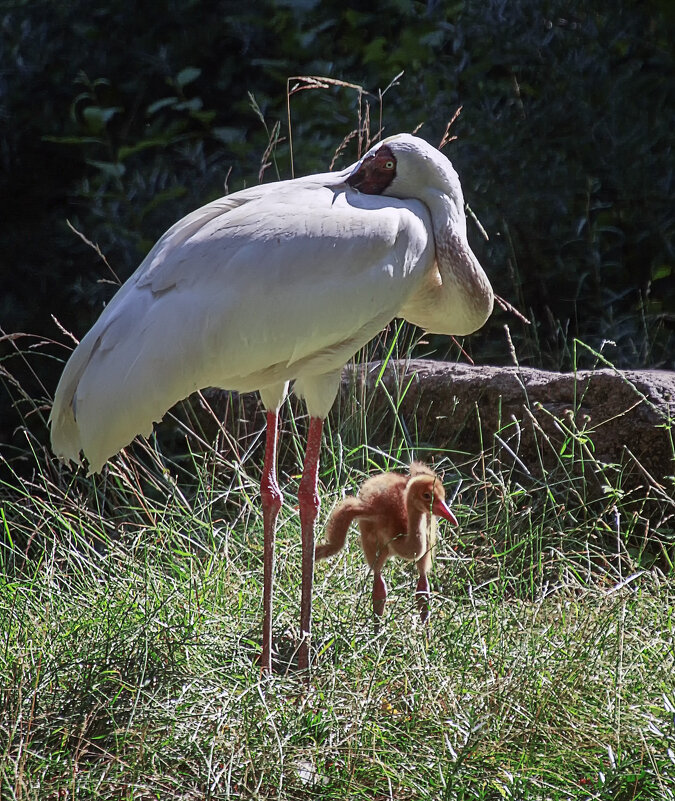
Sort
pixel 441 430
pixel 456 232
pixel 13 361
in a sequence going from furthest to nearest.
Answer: pixel 13 361 → pixel 441 430 → pixel 456 232

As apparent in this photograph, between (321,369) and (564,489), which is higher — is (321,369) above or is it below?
above

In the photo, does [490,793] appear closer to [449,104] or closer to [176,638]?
[176,638]

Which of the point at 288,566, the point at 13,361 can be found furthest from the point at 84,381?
the point at 13,361

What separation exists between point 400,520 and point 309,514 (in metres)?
0.29

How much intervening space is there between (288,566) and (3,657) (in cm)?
108

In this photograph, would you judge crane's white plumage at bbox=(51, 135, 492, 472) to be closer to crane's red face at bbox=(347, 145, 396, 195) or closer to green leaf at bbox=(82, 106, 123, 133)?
crane's red face at bbox=(347, 145, 396, 195)

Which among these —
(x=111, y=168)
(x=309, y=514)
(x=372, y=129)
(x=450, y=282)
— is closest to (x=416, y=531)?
(x=309, y=514)

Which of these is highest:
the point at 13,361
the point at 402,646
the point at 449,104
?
the point at 449,104

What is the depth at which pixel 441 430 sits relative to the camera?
4.58 m

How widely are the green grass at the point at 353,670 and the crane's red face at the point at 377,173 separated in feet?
3.62

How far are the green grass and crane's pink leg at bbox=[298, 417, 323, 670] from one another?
88 mm

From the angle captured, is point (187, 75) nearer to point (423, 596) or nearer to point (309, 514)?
point (309, 514)

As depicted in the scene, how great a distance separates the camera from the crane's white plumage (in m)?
3.09

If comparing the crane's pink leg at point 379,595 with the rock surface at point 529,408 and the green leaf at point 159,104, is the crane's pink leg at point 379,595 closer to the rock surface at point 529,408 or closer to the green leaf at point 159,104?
the rock surface at point 529,408
